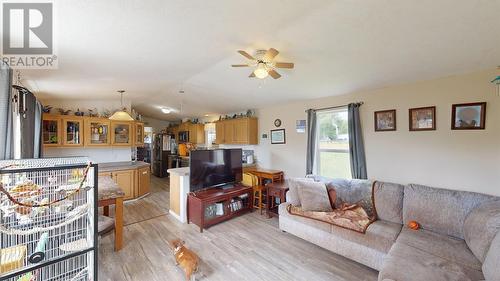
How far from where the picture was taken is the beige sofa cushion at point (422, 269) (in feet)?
5.21

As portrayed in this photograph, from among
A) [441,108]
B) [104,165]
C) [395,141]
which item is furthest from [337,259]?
[104,165]

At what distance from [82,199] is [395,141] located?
377 centimetres

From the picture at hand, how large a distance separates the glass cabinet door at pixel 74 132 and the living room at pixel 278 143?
29 millimetres

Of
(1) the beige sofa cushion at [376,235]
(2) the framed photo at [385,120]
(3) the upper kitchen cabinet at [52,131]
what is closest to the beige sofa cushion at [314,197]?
(1) the beige sofa cushion at [376,235]

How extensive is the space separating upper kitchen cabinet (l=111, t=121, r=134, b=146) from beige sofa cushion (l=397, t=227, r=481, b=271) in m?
5.65

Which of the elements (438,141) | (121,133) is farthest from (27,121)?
(438,141)

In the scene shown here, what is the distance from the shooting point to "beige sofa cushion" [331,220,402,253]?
2174 mm

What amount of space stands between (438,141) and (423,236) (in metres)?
1.30

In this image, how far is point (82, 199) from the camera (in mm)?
1367

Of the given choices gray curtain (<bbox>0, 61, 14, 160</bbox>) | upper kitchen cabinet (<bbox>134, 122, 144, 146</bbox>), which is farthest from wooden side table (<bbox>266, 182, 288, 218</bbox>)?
upper kitchen cabinet (<bbox>134, 122, 144, 146</bbox>)

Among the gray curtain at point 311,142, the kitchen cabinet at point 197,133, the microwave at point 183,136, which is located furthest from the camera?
the microwave at point 183,136

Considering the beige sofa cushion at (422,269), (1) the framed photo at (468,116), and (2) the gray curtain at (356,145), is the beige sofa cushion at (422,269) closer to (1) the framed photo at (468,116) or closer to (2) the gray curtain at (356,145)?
(2) the gray curtain at (356,145)

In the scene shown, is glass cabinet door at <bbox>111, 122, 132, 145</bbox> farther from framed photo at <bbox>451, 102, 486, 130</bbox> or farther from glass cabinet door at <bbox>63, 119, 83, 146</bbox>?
framed photo at <bbox>451, 102, 486, 130</bbox>

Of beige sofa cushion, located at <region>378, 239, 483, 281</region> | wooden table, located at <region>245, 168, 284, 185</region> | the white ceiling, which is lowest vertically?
beige sofa cushion, located at <region>378, 239, 483, 281</region>
